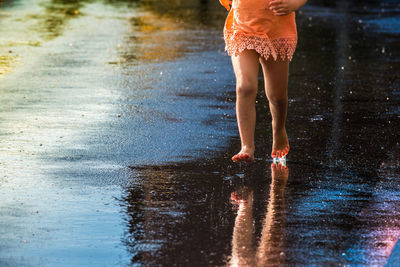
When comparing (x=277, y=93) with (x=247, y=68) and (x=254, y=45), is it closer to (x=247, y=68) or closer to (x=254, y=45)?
(x=247, y=68)

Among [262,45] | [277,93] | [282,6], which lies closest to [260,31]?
[262,45]

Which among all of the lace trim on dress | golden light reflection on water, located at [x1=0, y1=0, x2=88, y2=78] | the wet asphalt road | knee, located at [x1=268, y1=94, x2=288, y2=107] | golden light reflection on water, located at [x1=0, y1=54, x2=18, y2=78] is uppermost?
the lace trim on dress

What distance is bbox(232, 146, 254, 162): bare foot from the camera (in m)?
6.72

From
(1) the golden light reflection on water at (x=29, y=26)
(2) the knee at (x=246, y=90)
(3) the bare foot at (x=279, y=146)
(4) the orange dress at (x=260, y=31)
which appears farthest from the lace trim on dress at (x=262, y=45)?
(1) the golden light reflection on water at (x=29, y=26)

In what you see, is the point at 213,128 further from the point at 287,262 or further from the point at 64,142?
the point at 287,262

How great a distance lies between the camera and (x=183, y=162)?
7082 mm

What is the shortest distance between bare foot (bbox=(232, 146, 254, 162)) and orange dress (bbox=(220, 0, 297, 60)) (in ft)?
2.26

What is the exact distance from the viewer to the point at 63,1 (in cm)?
2403

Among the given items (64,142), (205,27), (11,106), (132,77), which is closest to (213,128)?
(64,142)

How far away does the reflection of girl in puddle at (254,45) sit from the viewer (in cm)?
671

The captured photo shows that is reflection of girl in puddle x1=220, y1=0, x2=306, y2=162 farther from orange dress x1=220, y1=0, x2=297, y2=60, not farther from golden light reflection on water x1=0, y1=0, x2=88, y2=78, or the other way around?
golden light reflection on water x1=0, y1=0, x2=88, y2=78

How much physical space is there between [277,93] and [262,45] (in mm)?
516

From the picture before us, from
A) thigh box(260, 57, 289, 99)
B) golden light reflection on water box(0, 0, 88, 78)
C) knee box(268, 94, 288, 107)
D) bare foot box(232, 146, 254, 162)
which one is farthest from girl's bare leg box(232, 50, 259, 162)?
golden light reflection on water box(0, 0, 88, 78)

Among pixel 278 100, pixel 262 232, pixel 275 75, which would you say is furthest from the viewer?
pixel 278 100
